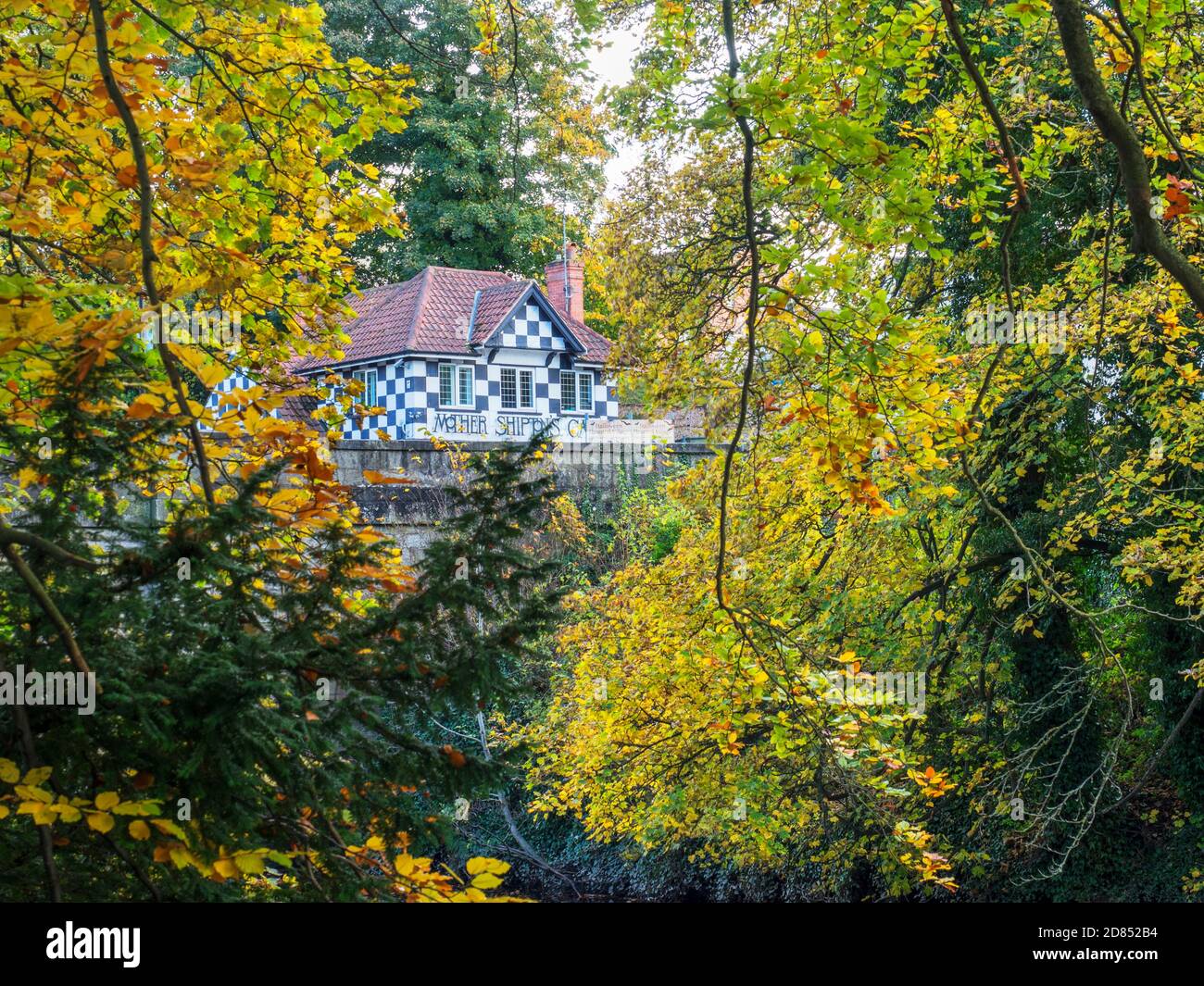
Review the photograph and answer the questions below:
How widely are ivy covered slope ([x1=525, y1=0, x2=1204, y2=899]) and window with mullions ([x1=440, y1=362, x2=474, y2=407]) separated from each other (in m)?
10.6

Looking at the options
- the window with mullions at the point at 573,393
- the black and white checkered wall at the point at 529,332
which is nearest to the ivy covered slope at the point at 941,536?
the black and white checkered wall at the point at 529,332

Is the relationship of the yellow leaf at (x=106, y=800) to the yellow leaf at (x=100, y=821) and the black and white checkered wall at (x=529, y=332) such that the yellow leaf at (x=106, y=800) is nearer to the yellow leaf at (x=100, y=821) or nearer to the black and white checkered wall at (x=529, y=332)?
the yellow leaf at (x=100, y=821)

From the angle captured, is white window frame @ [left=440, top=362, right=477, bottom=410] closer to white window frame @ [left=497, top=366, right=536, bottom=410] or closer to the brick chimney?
white window frame @ [left=497, top=366, right=536, bottom=410]

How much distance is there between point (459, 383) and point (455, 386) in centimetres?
11

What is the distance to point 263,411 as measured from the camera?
12.4 feet

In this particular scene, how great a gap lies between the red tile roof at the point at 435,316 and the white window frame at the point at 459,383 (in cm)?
40

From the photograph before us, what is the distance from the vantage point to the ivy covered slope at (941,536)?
6.46 metres

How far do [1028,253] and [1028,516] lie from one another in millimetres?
1902

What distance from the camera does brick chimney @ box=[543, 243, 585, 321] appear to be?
2217cm

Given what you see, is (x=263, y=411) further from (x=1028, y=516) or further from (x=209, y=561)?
(x=1028, y=516)

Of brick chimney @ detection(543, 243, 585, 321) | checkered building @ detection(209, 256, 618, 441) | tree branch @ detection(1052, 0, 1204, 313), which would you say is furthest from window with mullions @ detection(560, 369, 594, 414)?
tree branch @ detection(1052, 0, 1204, 313)

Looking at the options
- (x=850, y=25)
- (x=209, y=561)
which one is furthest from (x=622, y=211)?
(x=209, y=561)

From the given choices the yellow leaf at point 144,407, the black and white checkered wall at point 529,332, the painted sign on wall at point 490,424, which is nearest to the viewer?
the yellow leaf at point 144,407
